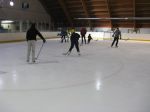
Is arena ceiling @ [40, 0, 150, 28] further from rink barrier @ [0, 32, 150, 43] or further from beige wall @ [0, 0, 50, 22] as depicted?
rink barrier @ [0, 32, 150, 43]

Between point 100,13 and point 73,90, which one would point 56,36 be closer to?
point 100,13

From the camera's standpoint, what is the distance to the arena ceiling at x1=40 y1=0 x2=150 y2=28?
22.4 meters

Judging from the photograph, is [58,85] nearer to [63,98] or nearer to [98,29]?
[63,98]

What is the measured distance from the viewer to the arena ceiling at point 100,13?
22438 mm

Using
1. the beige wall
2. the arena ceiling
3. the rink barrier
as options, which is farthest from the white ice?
the arena ceiling

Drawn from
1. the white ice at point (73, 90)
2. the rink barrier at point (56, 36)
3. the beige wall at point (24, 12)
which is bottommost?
the white ice at point (73, 90)

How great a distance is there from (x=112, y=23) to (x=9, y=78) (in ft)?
68.6

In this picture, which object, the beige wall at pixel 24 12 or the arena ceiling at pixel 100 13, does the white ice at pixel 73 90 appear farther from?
the arena ceiling at pixel 100 13

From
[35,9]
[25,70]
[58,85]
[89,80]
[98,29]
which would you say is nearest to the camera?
[58,85]

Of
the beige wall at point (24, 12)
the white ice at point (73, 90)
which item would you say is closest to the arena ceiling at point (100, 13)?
the beige wall at point (24, 12)

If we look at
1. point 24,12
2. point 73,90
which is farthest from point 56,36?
point 73,90

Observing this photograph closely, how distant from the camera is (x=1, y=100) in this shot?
3.94 meters

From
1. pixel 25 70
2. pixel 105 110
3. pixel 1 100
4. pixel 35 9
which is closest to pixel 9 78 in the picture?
pixel 25 70

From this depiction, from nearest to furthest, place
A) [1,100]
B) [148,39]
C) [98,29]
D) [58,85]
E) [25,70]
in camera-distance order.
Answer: [1,100]
[58,85]
[25,70]
[148,39]
[98,29]
